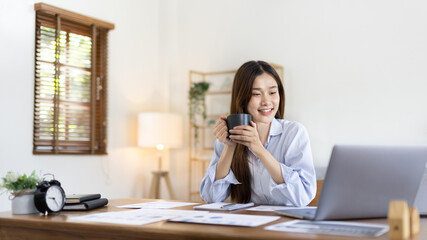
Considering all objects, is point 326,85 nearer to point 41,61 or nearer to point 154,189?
point 154,189

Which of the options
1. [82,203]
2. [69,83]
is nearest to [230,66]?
[69,83]

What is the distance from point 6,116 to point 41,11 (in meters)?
0.93

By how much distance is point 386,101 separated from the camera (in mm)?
4258

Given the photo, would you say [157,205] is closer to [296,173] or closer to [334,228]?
[296,173]

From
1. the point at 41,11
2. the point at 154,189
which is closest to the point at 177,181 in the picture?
the point at 154,189

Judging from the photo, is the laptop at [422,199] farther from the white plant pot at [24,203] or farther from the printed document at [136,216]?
the white plant pot at [24,203]

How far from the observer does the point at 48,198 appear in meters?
1.75

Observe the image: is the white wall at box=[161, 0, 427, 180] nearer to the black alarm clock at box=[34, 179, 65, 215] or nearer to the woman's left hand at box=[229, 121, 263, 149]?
the woman's left hand at box=[229, 121, 263, 149]

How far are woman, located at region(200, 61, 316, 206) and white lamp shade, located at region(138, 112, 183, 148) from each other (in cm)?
267

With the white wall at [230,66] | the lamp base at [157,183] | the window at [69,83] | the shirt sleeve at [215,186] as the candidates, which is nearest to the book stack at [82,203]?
the shirt sleeve at [215,186]

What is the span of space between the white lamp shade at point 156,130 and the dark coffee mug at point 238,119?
10.1ft

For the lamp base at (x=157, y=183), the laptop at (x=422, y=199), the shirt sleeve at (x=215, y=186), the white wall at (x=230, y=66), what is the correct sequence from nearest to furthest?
the laptop at (x=422, y=199), the shirt sleeve at (x=215, y=186), the white wall at (x=230, y=66), the lamp base at (x=157, y=183)

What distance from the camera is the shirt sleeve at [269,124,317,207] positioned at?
6.47 feet

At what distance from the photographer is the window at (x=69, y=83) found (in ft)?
14.0
